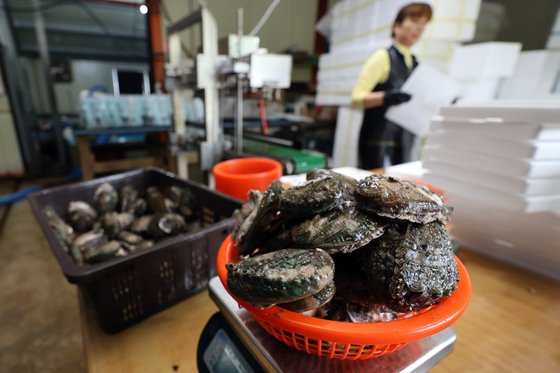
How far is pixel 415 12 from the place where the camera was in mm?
1916

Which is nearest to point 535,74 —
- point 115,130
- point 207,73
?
point 207,73

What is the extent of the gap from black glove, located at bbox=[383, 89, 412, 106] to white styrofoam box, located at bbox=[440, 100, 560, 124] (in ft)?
3.51

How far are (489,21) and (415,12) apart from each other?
3.94 ft

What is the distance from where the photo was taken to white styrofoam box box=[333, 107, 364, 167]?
2486 millimetres

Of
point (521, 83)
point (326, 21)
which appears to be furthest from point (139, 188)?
point (521, 83)

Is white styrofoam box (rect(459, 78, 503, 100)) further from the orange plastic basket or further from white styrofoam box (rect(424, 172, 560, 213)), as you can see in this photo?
the orange plastic basket

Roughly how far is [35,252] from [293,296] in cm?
287

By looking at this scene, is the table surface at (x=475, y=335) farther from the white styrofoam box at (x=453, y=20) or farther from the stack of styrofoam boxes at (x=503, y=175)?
the white styrofoam box at (x=453, y=20)

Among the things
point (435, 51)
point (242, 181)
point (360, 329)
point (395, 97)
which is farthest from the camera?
point (435, 51)

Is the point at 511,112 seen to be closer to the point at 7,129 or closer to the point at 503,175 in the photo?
the point at 503,175

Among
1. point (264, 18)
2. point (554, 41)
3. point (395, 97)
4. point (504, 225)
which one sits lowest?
point (504, 225)

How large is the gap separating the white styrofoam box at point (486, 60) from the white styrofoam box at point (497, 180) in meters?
1.76

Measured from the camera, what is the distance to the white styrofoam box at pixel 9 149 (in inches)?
131

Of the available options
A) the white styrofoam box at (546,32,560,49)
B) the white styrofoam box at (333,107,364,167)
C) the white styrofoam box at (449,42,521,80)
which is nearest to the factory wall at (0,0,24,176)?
the white styrofoam box at (333,107,364,167)
